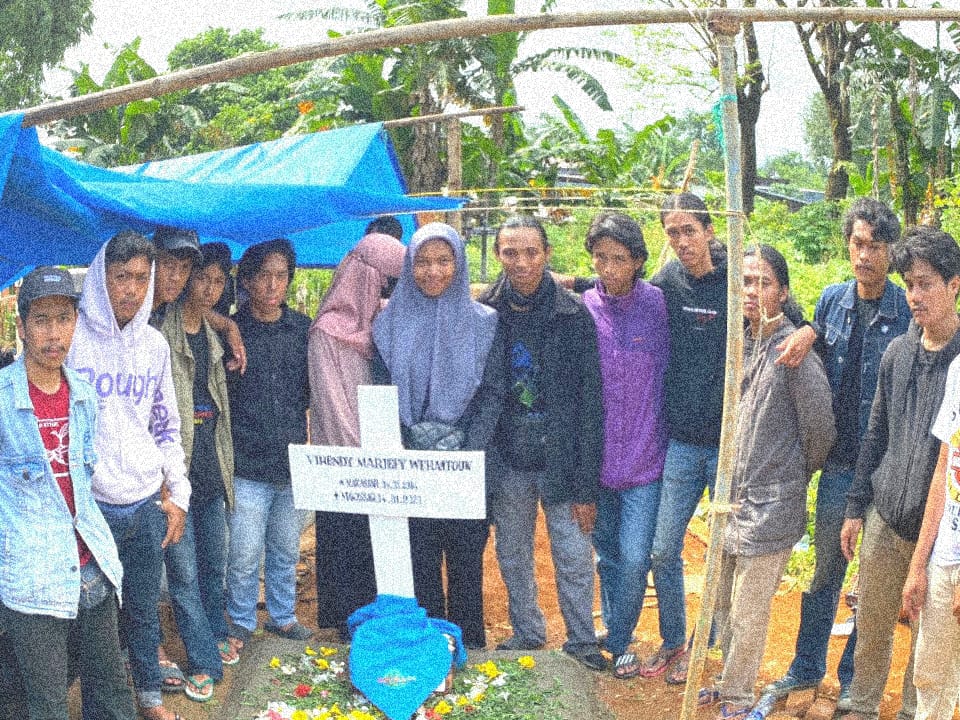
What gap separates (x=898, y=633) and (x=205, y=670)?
2.86 metres

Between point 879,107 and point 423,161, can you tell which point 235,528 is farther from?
point 879,107

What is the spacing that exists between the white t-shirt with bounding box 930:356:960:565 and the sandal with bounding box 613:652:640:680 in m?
1.48

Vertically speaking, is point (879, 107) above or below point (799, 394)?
above

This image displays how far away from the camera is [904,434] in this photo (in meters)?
3.15

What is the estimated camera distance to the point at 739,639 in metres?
3.57

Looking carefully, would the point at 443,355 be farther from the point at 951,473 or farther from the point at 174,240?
the point at 951,473

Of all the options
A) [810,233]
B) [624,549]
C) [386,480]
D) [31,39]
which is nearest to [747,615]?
[624,549]

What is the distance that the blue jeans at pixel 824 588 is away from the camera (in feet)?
11.8

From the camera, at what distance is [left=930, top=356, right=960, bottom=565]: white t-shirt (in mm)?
2740

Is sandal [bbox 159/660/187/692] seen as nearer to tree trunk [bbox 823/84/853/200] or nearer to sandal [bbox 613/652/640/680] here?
sandal [bbox 613/652/640/680]

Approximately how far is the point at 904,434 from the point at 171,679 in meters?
2.60

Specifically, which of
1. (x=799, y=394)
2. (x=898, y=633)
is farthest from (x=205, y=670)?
(x=898, y=633)

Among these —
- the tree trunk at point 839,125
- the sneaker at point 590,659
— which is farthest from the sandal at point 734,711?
the tree trunk at point 839,125

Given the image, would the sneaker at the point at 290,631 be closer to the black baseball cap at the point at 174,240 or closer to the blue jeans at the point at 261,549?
the blue jeans at the point at 261,549
